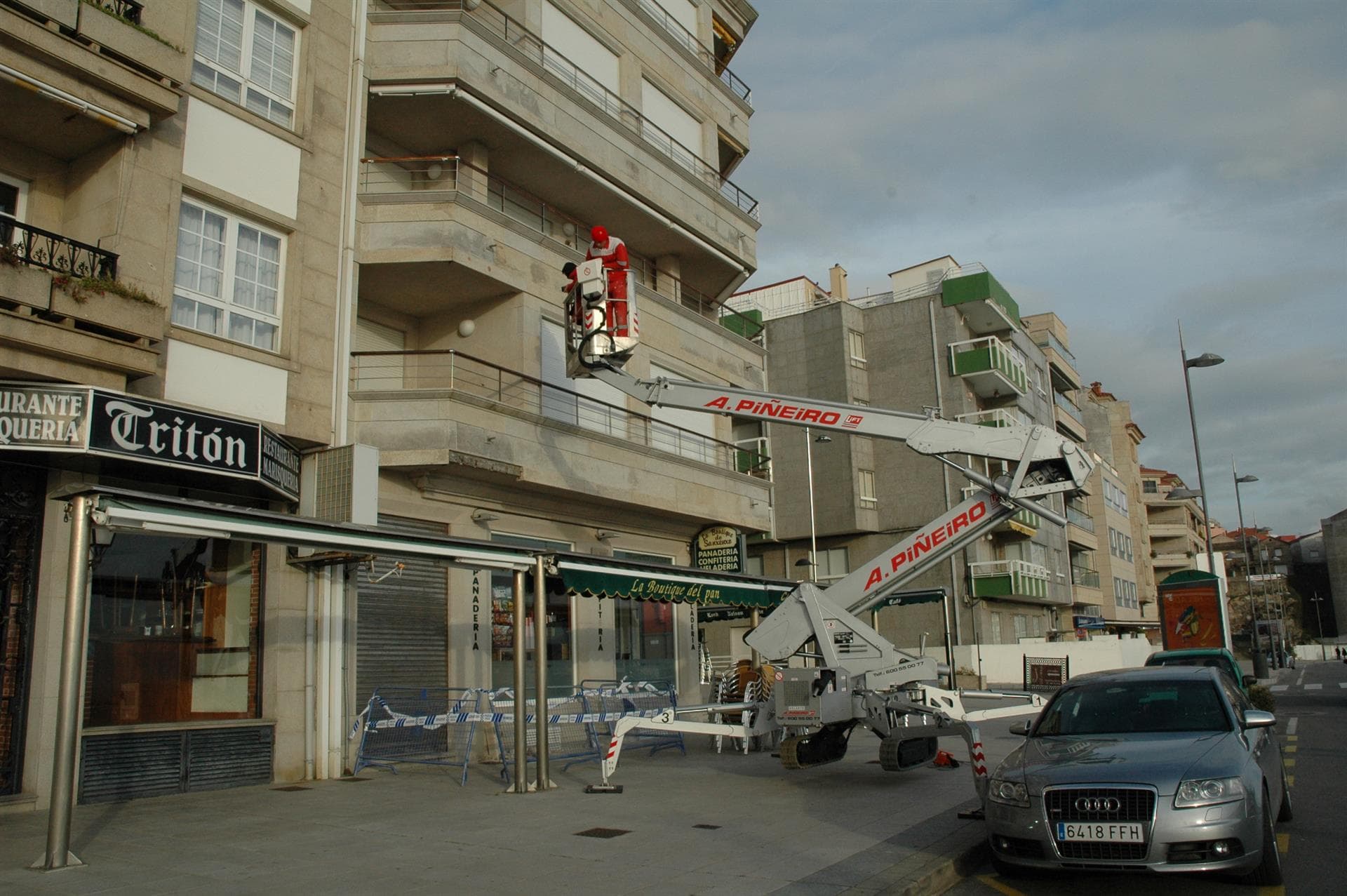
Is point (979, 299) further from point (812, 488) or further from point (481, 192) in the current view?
point (481, 192)

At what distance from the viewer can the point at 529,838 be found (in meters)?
8.89

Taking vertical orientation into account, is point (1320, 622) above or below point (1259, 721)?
above

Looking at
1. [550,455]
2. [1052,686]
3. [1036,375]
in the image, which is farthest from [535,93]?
[1036,375]

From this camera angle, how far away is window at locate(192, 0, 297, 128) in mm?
13570

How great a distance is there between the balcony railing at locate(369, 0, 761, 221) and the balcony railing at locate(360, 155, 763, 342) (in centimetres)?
221

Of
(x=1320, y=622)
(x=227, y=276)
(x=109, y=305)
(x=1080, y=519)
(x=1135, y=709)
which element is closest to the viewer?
(x=1135, y=709)

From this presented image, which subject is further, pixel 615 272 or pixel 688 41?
pixel 688 41

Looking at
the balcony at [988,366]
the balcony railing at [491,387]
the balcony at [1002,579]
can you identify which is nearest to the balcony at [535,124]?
the balcony railing at [491,387]

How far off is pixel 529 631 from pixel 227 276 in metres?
7.93

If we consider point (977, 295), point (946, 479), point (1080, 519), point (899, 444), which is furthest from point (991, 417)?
point (1080, 519)

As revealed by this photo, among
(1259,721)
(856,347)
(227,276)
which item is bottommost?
(1259,721)

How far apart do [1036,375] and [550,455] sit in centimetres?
4117

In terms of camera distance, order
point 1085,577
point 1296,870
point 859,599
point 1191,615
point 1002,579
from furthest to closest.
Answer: point 1085,577, point 1002,579, point 1191,615, point 859,599, point 1296,870

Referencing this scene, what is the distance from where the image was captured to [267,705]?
13.4 m
